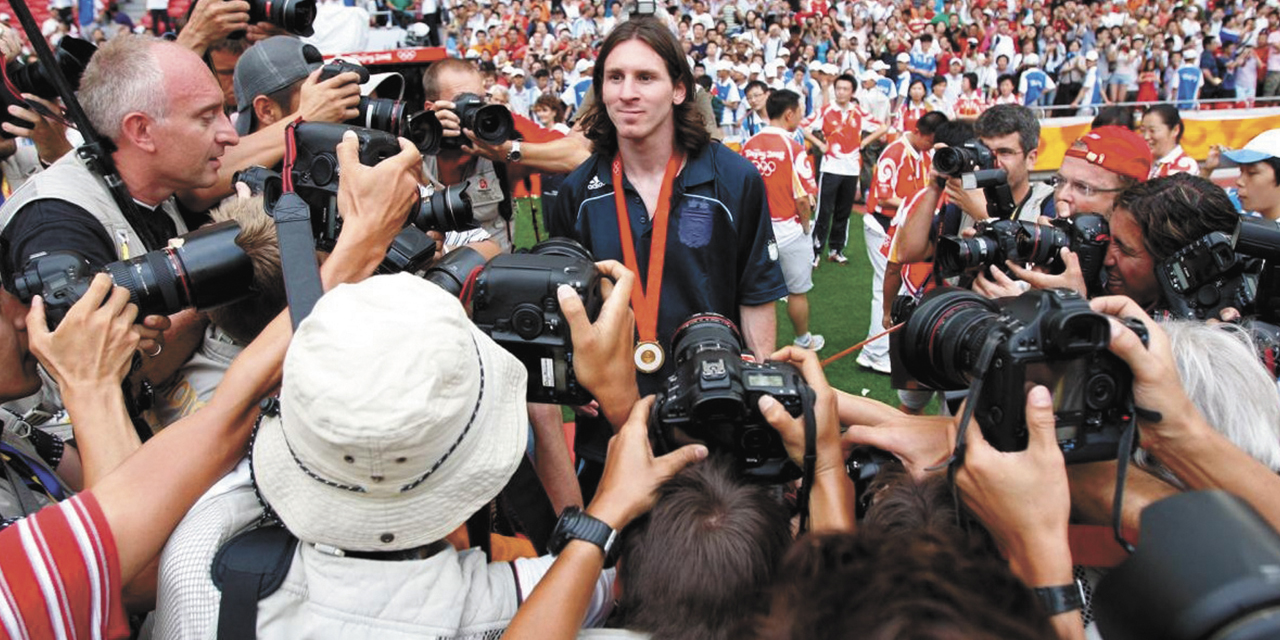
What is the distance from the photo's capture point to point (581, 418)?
2.53m

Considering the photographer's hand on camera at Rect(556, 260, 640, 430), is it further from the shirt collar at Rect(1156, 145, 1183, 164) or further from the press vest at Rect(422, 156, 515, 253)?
the shirt collar at Rect(1156, 145, 1183, 164)

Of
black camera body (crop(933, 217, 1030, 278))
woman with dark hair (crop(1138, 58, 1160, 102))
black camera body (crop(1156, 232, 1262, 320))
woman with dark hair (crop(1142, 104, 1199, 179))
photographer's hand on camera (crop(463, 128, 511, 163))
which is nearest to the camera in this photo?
black camera body (crop(1156, 232, 1262, 320))

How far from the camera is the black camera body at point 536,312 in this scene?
5.49ft

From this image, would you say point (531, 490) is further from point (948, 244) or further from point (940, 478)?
point (948, 244)

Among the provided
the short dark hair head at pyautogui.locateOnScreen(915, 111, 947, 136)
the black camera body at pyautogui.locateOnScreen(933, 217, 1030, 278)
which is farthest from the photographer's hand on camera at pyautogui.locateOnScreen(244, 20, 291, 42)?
the short dark hair head at pyautogui.locateOnScreen(915, 111, 947, 136)

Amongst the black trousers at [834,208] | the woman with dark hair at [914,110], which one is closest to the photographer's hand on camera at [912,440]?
the black trousers at [834,208]

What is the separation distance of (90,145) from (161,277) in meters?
1.00

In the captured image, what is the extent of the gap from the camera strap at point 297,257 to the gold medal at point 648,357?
2.92 ft

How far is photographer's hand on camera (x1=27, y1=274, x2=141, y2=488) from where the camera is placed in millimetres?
1536

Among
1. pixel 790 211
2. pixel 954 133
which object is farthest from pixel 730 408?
pixel 790 211

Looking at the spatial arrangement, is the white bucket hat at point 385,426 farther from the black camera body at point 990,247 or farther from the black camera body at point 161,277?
the black camera body at point 990,247

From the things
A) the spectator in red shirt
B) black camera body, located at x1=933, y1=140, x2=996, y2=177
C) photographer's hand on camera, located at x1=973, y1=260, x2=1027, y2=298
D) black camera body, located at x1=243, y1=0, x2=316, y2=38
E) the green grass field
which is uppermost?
black camera body, located at x1=243, y1=0, x2=316, y2=38

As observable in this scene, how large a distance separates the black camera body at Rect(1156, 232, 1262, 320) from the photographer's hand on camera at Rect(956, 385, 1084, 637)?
1293 mm

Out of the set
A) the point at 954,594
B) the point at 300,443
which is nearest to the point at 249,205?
the point at 300,443
